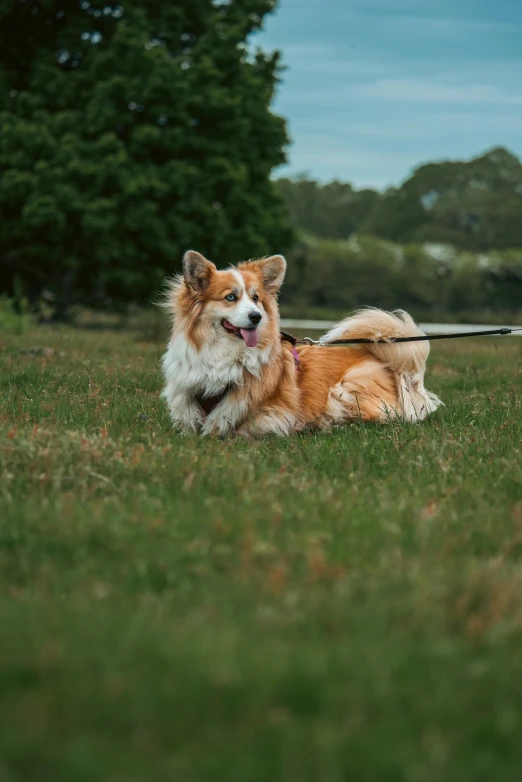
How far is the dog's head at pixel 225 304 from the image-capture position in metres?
8.05

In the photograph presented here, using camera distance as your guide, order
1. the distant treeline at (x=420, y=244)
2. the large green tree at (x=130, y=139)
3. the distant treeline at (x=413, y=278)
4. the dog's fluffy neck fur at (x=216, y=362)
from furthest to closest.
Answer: the distant treeline at (x=413, y=278)
the distant treeline at (x=420, y=244)
the large green tree at (x=130, y=139)
the dog's fluffy neck fur at (x=216, y=362)

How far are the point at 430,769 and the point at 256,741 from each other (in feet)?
1.72

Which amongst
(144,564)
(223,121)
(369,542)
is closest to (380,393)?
(369,542)

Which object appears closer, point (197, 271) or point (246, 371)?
point (197, 271)

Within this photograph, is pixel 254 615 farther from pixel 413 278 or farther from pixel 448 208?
pixel 448 208

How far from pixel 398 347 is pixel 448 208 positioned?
8162 cm

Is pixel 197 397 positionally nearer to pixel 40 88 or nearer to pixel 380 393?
pixel 380 393

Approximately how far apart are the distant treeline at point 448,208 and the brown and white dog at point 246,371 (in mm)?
79744

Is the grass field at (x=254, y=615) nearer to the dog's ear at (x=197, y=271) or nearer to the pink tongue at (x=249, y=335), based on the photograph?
the pink tongue at (x=249, y=335)

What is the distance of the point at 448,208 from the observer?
87.4 meters

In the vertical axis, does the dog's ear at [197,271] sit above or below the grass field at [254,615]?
above

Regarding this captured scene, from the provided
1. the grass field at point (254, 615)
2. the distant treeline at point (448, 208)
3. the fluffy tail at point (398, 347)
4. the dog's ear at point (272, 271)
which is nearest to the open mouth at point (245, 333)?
the dog's ear at point (272, 271)

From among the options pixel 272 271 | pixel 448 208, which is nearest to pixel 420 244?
pixel 448 208

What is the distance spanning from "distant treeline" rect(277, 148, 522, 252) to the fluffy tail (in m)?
79.1
